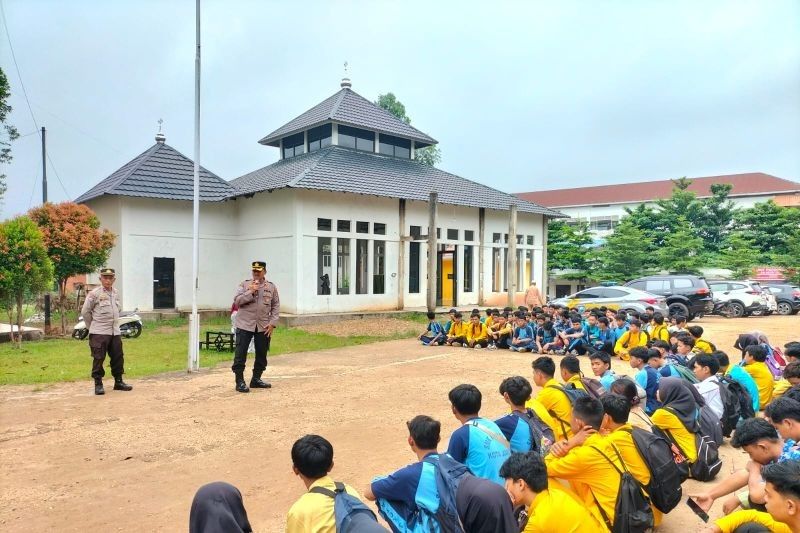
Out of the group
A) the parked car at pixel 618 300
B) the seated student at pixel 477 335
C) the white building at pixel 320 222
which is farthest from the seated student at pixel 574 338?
the white building at pixel 320 222

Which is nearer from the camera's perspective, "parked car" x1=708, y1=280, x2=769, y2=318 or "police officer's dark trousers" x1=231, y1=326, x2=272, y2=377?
"police officer's dark trousers" x1=231, y1=326, x2=272, y2=377

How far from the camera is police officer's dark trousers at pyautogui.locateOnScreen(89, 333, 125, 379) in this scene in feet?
26.4

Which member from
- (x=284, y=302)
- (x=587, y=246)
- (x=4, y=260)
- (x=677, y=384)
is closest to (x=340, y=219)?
(x=284, y=302)

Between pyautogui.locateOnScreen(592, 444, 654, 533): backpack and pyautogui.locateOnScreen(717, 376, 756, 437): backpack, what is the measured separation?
9.16 feet

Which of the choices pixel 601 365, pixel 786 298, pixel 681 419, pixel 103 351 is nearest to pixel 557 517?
pixel 681 419

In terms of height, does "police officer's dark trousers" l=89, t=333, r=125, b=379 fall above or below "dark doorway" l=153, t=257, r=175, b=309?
below

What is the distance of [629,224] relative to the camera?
→ 30.2 meters

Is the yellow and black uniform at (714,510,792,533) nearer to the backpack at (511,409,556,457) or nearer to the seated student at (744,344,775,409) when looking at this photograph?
the backpack at (511,409,556,457)

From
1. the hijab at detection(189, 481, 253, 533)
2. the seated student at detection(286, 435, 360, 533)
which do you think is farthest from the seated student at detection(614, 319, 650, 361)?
the hijab at detection(189, 481, 253, 533)

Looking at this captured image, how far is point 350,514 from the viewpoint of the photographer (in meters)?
2.40

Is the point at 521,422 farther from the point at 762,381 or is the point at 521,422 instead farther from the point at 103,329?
the point at 103,329

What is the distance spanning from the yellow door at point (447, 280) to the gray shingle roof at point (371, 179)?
2.44 meters

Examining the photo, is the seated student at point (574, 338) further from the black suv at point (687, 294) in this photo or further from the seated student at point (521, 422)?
the seated student at point (521, 422)

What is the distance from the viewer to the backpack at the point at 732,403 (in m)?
5.67
